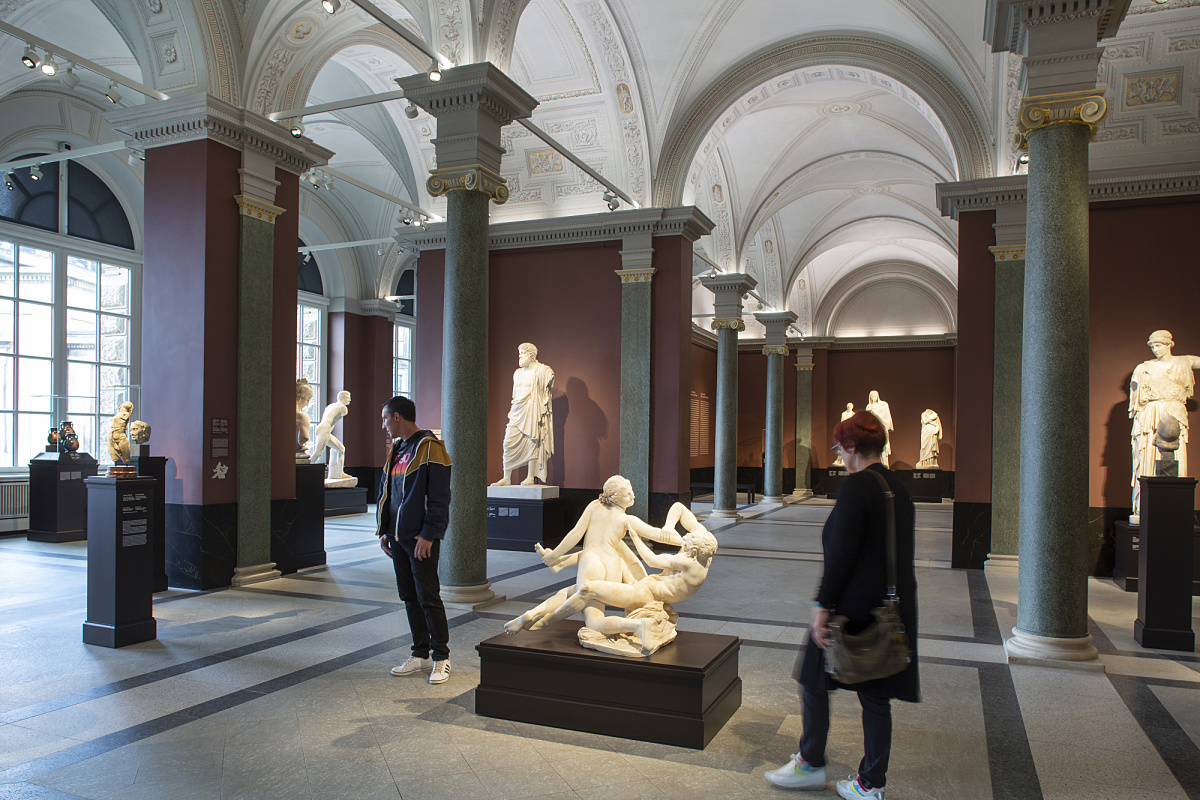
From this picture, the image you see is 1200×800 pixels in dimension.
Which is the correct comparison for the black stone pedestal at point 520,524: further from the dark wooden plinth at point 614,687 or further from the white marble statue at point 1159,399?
the white marble statue at point 1159,399

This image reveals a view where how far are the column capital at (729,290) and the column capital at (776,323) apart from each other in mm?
4675

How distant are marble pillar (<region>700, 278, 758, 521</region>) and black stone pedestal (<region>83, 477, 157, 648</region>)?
37.8ft

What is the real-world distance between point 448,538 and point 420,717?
3058mm

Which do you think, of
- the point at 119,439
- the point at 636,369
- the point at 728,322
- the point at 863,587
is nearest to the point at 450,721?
the point at 863,587

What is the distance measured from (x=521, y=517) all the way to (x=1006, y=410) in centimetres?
679

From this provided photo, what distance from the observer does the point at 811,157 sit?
16500mm

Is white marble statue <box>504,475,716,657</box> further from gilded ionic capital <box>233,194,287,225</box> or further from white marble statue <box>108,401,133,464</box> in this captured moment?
gilded ionic capital <box>233,194,287,225</box>

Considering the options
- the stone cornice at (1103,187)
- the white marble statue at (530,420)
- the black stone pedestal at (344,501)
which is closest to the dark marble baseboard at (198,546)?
the white marble statue at (530,420)

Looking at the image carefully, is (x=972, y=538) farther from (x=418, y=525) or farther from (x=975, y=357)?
(x=418, y=525)

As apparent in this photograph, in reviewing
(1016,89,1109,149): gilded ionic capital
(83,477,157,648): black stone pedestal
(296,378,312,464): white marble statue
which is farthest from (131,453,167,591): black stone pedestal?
(1016,89,1109,149): gilded ionic capital

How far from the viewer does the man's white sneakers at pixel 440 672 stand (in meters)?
5.07

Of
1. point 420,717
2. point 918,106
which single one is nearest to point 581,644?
point 420,717

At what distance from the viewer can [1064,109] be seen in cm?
583

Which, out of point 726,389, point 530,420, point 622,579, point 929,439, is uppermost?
point 726,389
